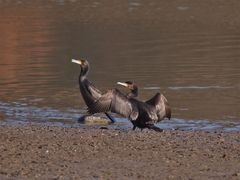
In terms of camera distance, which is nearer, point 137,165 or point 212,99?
point 137,165

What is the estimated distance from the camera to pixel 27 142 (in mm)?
9953

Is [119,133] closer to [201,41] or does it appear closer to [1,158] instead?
[1,158]

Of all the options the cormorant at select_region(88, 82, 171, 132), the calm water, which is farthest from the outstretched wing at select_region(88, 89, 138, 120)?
the calm water

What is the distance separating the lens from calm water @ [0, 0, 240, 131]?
1344 centimetres

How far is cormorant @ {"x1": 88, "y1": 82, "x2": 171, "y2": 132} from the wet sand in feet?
1.42

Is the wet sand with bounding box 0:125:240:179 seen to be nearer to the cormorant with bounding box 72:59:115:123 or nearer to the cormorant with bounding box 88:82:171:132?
the cormorant with bounding box 88:82:171:132

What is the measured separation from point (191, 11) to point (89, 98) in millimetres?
17366

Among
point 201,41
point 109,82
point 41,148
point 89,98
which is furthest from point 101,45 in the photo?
point 41,148

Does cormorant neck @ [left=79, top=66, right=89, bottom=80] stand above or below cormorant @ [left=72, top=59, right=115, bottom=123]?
above

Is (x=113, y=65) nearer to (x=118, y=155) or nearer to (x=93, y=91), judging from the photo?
(x=93, y=91)

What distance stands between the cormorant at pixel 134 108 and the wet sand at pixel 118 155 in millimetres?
433

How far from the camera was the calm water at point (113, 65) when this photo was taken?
44.1 ft

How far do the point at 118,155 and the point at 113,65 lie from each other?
367 inches

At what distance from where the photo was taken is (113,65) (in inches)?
720
